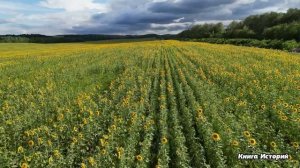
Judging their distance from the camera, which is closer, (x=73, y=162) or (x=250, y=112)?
(x=73, y=162)

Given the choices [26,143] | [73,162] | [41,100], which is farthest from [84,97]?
[73,162]

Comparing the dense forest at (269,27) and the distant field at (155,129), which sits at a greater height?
the dense forest at (269,27)

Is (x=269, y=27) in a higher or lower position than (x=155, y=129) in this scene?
higher

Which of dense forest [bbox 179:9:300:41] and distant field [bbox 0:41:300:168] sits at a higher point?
dense forest [bbox 179:9:300:41]

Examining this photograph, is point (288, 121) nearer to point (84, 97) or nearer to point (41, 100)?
point (84, 97)

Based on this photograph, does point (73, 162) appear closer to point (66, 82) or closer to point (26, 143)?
point (26, 143)

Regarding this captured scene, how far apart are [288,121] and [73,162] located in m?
5.64

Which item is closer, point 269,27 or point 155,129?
point 155,129

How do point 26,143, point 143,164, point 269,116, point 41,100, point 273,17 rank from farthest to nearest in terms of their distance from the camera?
point 273,17 < point 41,100 < point 269,116 < point 26,143 < point 143,164

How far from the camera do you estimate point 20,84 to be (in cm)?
1778

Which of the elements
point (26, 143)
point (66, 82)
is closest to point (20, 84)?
point (66, 82)

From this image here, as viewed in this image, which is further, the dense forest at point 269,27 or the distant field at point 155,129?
the dense forest at point 269,27

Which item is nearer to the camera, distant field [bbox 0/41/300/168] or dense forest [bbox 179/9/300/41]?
distant field [bbox 0/41/300/168]

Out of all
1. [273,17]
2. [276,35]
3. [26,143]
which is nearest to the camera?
[26,143]
